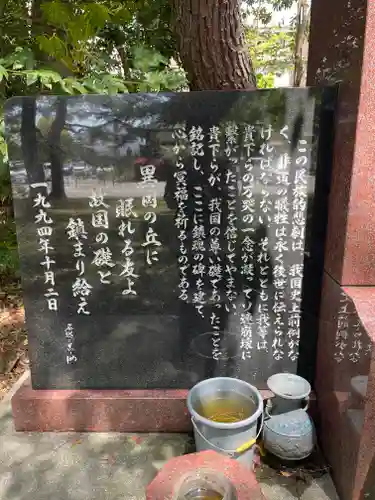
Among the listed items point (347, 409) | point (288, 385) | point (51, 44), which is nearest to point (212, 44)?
point (51, 44)

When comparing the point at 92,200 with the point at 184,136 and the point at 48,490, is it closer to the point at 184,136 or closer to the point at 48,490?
the point at 184,136

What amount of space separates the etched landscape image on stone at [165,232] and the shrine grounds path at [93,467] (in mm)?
368

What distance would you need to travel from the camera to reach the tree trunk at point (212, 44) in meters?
2.95

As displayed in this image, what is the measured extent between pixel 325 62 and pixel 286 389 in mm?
2088

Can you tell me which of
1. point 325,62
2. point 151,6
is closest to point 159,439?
point 325,62

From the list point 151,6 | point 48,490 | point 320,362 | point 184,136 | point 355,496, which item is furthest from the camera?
point 151,6

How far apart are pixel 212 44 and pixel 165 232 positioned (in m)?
1.54

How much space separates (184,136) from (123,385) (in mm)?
1765

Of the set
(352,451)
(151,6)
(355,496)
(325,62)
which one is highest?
(151,6)

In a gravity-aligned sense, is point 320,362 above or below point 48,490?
above

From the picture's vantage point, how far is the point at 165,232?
2.62m

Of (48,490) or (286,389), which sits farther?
(286,389)

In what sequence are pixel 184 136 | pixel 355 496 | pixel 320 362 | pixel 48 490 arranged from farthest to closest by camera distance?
pixel 320 362
pixel 184 136
pixel 48 490
pixel 355 496

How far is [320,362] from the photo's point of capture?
2.69 meters
